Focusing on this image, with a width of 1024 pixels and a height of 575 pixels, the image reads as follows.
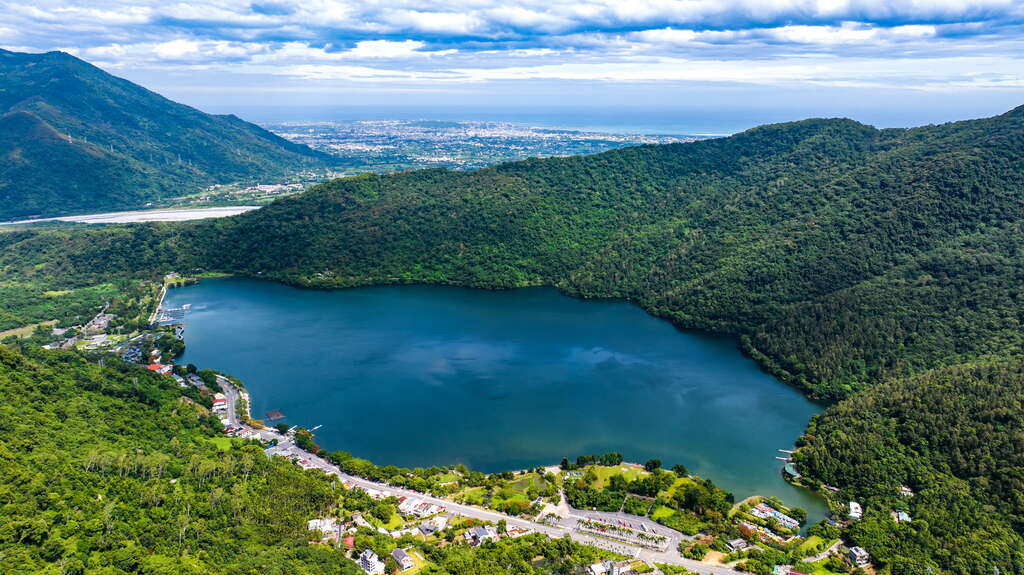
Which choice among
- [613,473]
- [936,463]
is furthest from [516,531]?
[936,463]

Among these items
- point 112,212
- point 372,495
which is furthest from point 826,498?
point 112,212

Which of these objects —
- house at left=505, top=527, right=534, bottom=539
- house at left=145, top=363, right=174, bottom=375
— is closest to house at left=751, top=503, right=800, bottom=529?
house at left=505, top=527, right=534, bottom=539

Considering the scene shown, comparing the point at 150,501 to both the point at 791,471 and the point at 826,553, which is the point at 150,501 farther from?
the point at 791,471

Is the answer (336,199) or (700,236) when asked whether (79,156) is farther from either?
(700,236)

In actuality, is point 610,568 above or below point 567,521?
above

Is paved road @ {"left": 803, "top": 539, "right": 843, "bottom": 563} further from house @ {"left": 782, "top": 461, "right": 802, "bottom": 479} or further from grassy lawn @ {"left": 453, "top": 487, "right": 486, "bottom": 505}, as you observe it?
grassy lawn @ {"left": 453, "top": 487, "right": 486, "bottom": 505}
